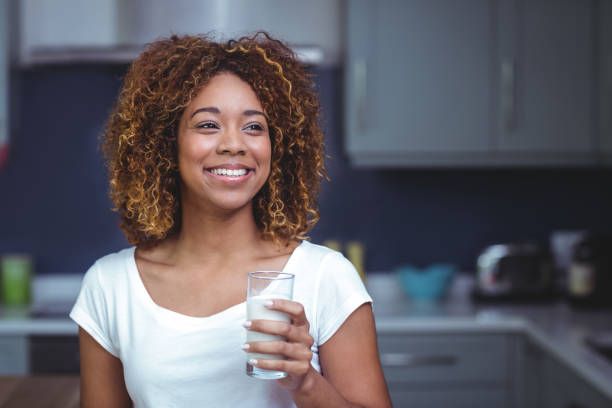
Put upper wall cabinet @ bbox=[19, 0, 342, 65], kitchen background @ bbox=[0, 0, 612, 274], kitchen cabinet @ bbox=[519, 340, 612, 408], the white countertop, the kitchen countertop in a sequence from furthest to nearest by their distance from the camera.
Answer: kitchen background @ bbox=[0, 0, 612, 274] < upper wall cabinet @ bbox=[19, 0, 342, 65] < the kitchen countertop < the white countertop < kitchen cabinet @ bbox=[519, 340, 612, 408]

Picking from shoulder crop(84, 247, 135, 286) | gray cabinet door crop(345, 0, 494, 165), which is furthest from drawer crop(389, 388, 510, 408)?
shoulder crop(84, 247, 135, 286)

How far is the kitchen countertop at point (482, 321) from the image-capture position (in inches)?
88.9

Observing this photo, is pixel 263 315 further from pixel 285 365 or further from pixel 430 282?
pixel 430 282

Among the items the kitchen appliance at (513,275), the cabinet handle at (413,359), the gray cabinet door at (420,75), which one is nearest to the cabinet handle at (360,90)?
the gray cabinet door at (420,75)

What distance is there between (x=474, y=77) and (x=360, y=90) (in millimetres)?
485

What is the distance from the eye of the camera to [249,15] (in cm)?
263

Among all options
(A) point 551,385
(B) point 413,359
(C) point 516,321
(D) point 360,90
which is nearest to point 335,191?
(D) point 360,90

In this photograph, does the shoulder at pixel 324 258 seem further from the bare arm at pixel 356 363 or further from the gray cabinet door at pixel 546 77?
the gray cabinet door at pixel 546 77

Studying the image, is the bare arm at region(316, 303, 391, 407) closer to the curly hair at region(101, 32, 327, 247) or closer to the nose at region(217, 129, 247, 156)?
the curly hair at region(101, 32, 327, 247)

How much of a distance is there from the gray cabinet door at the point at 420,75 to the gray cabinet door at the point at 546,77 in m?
0.08

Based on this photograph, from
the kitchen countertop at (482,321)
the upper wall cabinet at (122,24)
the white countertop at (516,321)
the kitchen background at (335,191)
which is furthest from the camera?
the kitchen background at (335,191)

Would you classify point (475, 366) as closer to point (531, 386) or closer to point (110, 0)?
point (531, 386)

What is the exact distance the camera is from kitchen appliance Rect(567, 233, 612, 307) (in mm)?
2701

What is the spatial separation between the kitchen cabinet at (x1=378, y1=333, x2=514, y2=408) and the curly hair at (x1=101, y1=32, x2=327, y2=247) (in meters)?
1.38
